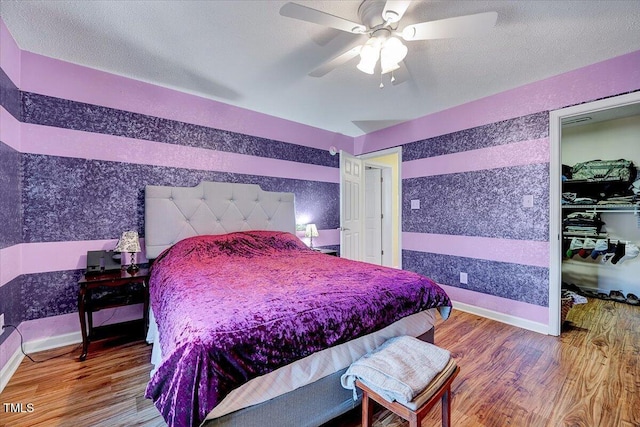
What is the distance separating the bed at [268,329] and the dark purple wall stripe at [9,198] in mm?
966

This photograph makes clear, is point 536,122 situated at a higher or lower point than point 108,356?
higher

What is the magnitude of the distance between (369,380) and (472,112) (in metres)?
3.14

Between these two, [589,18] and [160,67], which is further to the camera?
[160,67]

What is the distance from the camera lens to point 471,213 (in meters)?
3.21

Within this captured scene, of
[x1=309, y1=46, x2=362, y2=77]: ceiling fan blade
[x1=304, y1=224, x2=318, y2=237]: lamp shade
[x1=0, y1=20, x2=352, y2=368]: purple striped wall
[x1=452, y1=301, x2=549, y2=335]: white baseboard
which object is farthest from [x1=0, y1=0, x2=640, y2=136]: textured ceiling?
[x1=452, y1=301, x2=549, y2=335]: white baseboard

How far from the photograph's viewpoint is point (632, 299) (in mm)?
3416

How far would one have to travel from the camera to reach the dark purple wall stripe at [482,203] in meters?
2.72

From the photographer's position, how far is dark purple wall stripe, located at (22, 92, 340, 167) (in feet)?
7.56

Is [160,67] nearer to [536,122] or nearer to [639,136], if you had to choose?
[536,122]

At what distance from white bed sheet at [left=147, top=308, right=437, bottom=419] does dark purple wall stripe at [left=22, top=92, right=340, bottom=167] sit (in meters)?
2.09

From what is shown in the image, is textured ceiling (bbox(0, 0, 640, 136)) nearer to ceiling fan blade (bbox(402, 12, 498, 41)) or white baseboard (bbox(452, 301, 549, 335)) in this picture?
ceiling fan blade (bbox(402, 12, 498, 41))

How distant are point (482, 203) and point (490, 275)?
31.8 inches

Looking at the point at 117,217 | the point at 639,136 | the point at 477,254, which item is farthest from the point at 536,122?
the point at 117,217

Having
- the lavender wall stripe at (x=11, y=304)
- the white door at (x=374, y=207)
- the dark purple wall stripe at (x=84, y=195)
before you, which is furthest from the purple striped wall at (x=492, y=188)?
the lavender wall stripe at (x=11, y=304)
